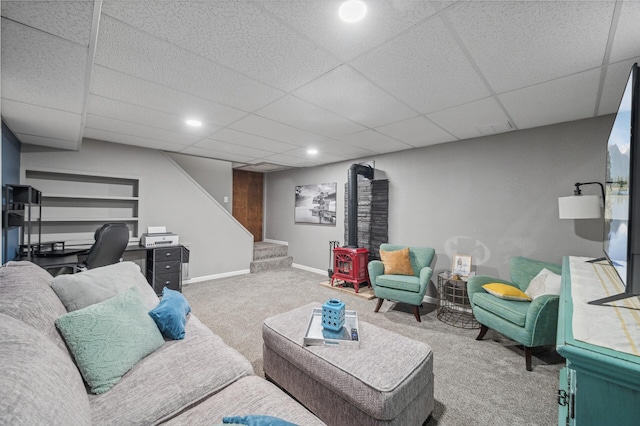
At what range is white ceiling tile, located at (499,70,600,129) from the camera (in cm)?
197

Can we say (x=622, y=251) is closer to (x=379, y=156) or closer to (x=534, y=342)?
(x=534, y=342)

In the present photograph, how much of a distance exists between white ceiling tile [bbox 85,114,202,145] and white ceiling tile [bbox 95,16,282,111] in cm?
137

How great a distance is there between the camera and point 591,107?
7.89 ft

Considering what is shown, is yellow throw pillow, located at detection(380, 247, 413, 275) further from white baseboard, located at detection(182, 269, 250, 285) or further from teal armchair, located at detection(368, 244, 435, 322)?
white baseboard, located at detection(182, 269, 250, 285)

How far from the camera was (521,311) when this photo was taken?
225 centimetres

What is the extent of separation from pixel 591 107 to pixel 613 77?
0.66m

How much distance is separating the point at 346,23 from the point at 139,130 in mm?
3031

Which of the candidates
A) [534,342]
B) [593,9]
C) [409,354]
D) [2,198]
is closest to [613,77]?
[593,9]

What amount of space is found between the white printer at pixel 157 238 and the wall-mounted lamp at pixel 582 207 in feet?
16.0

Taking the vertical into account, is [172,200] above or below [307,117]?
below

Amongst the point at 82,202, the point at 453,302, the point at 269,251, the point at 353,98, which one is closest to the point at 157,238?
the point at 82,202

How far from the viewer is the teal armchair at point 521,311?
6.90ft

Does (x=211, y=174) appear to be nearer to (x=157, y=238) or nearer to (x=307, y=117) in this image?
(x=157, y=238)

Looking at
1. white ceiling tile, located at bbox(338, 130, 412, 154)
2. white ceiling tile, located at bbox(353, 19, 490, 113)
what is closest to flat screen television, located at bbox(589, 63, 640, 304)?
white ceiling tile, located at bbox(353, 19, 490, 113)
